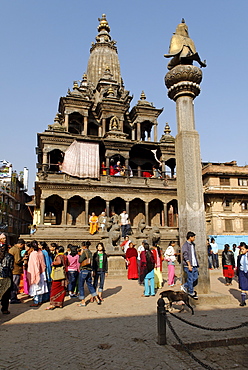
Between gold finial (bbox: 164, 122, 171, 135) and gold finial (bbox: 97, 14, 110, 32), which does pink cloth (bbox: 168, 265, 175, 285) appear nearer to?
gold finial (bbox: 164, 122, 171, 135)

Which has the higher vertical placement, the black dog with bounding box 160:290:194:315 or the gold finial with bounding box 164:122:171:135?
the gold finial with bounding box 164:122:171:135

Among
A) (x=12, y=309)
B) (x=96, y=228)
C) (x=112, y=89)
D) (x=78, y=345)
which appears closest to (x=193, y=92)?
(x=78, y=345)

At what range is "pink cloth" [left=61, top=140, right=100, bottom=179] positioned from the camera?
2758 centimetres

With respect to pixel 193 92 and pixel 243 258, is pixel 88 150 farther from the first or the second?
pixel 243 258

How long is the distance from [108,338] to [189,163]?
214 inches

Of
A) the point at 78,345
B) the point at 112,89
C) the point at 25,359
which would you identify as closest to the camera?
the point at 25,359

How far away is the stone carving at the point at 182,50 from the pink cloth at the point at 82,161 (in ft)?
61.5

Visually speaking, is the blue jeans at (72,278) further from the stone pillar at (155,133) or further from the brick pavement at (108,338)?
the stone pillar at (155,133)

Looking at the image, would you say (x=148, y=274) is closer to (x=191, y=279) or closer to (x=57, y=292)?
(x=191, y=279)

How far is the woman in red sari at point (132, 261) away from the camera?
14.0 m

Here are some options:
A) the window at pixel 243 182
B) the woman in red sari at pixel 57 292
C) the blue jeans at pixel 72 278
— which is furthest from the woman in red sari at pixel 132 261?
the window at pixel 243 182

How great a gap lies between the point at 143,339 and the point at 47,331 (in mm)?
2065

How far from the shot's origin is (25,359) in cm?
473

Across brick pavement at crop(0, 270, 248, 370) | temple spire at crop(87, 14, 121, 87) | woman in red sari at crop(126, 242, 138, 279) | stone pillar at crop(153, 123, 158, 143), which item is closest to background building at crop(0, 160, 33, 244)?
temple spire at crop(87, 14, 121, 87)
